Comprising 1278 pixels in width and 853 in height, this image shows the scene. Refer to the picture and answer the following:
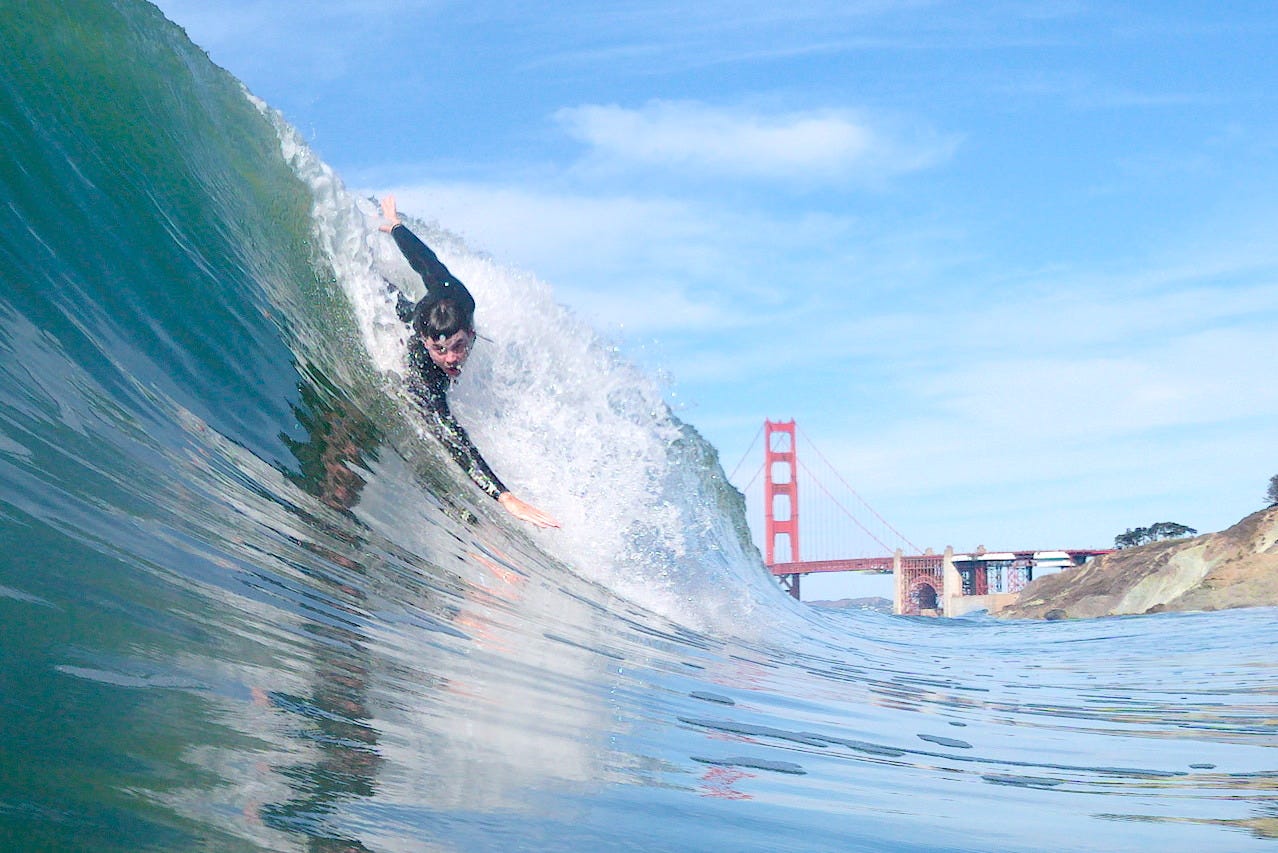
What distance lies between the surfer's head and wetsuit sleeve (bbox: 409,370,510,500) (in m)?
0.15

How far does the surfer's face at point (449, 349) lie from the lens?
4.78 metres

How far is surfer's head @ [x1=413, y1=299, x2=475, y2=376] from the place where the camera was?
4.70m

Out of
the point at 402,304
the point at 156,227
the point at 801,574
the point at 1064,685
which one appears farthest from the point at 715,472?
the point at 801,574

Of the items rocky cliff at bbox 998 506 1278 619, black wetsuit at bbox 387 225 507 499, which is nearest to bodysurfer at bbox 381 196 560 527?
black wetsuit at bbox 387 225 507 499

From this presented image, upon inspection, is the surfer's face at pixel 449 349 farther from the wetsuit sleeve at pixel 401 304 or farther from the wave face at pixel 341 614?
the wetsuit sleeve at pixel 401 304

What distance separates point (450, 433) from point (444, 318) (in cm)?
53

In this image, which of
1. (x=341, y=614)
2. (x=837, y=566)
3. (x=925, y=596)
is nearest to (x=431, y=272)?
(x=341, y=614)

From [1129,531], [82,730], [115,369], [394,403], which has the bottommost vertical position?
[82,730]

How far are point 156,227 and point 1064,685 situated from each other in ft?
17.7

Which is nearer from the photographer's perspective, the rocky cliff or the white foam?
the white foam

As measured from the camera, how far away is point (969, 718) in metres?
4.23

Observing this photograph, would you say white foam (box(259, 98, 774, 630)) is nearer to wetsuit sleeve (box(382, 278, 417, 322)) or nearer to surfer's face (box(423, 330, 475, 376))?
wetsuit sleeve (box(382, 278, 417, 322))

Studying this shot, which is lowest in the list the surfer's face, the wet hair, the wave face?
the wave face

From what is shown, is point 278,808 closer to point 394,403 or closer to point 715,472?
point 394,403
